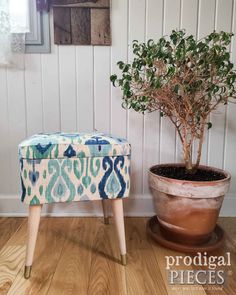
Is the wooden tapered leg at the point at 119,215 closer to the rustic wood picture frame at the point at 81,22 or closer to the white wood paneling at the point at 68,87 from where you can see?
the white wood paneling at the point at 68,87

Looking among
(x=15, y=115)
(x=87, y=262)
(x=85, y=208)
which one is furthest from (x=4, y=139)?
(x=87, y=262)

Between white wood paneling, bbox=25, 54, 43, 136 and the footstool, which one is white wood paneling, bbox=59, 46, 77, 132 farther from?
the footstool

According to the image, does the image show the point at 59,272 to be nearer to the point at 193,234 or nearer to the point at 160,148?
the point at 193,234

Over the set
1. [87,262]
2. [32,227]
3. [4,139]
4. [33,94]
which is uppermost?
[33,94]

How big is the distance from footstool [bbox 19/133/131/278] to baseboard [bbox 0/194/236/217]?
0.49m

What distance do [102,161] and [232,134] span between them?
0.86m

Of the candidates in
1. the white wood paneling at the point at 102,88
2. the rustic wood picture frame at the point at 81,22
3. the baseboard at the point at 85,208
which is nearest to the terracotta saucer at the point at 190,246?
the baseboard at the point at 85,208

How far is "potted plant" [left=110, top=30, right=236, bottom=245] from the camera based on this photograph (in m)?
1.09

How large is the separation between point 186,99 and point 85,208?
31.9 inches

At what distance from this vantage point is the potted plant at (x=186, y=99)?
1.09 metres

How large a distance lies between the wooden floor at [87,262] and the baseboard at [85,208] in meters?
0.06

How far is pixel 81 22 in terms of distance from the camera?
1406 mm

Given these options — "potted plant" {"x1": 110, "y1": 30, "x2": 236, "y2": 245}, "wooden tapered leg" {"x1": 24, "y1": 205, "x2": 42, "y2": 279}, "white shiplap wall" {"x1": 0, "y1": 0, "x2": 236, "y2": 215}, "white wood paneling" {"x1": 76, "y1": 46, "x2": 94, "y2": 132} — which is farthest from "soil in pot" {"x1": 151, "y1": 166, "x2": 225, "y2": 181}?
"wooden tapered leg" {"x1": 24, "y1": 205, "x2": 42, "y2": 279}

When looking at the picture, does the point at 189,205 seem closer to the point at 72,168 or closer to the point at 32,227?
the point at 72,168
